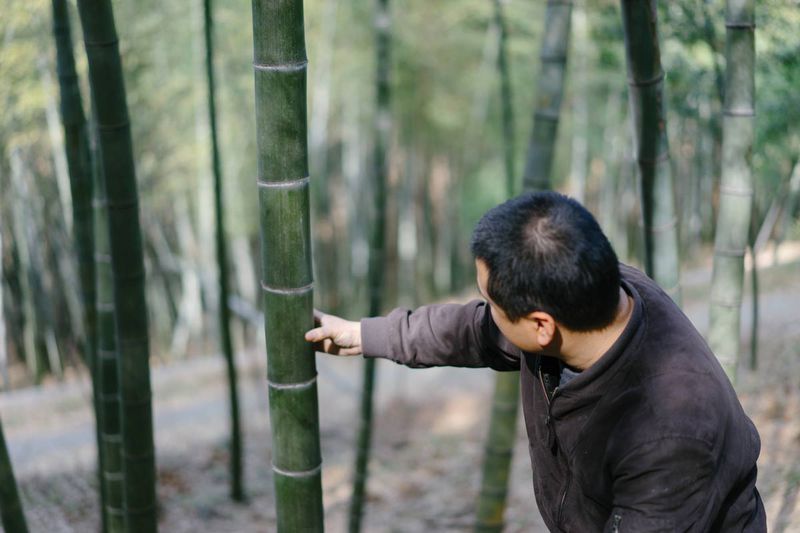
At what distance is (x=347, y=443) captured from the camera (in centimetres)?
641

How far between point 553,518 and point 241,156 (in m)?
7.73

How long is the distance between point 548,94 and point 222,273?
2407 mm

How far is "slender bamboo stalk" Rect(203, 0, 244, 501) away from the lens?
3.63m

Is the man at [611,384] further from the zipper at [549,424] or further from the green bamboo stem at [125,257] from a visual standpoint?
the green bamboo stem at [125,257]

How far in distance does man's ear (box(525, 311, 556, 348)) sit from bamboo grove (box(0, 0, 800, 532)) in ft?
1.25

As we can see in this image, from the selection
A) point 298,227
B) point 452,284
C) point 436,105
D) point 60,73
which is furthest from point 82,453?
point 452,284

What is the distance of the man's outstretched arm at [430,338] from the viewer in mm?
1474

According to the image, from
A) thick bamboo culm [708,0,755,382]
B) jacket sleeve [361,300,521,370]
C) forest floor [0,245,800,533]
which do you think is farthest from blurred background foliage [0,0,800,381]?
jacket sleeve [361,300,521,370]

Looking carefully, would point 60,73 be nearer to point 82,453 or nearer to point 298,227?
point 298,227

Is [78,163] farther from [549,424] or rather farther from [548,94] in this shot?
[549,424]

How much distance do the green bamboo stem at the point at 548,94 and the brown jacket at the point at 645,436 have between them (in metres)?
1.18

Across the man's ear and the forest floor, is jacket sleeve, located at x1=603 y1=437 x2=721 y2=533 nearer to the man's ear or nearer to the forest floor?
the man's ear

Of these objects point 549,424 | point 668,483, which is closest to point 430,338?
point 549,424

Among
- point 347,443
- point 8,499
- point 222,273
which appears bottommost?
point 347,443
